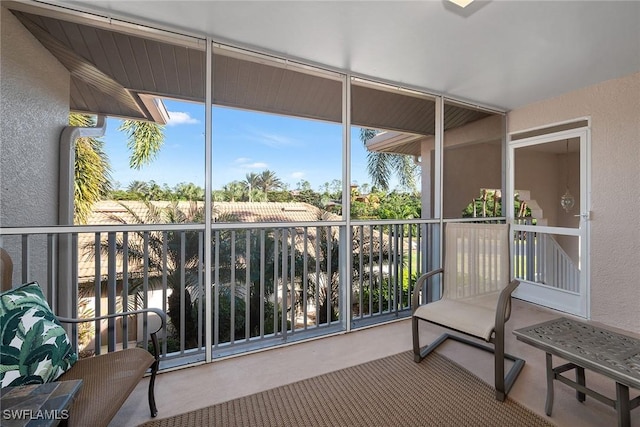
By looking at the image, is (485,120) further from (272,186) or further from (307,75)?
(272,186)

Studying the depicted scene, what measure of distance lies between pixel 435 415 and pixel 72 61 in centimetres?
338

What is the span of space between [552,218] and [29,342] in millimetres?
4825

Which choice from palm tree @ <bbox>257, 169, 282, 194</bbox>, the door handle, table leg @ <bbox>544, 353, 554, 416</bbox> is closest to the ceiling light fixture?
palm tree @ <bbox>257, 169, 282, 194</bbox>

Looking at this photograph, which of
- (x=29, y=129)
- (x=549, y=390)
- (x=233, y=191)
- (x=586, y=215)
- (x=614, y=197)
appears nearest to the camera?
(x=549, y=390)

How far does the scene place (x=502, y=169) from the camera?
400 cm

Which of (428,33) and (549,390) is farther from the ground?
(428,33)

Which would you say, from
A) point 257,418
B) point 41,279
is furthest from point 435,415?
point 41,279

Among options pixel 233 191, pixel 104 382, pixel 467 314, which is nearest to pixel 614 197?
pixel 467 314

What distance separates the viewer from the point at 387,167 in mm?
3346

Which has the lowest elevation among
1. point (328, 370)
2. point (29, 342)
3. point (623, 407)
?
point (328, 370)

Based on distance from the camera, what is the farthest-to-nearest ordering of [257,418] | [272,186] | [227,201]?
[272,186] < [227,201] < [257,418]

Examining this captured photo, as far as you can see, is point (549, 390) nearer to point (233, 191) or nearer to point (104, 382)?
point (104, 382)

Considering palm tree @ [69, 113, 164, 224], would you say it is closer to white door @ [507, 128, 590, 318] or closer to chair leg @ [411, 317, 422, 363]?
chair leg @ [411, 317, 422, 363]

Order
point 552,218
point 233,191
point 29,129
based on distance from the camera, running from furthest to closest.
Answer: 1. point 552,218
2. point 233,191
3. point 29,129
